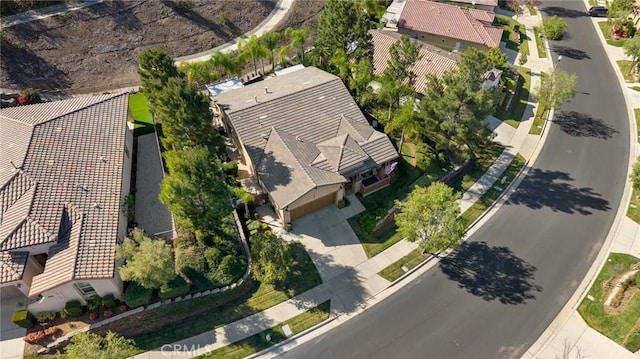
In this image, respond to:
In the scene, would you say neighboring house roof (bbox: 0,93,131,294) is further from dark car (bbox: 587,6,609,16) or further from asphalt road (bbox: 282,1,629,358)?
dark car (bbox: 587,6,609,16)

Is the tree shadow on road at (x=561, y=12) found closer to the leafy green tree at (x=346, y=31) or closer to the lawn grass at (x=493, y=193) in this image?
the lawn grass at (x=493, y=193)

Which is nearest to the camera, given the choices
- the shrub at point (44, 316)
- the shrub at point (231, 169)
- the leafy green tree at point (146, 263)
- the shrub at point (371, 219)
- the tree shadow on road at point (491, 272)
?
the leafy green tree at point (146, 263)

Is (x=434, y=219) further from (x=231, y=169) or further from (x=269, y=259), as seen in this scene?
(x=231, y=169)

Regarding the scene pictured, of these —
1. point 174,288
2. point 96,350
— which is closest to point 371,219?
point 174,288

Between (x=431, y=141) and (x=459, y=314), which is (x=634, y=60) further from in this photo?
(x=459, y=314)

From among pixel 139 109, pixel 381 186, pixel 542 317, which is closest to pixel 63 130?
pixel 139 109

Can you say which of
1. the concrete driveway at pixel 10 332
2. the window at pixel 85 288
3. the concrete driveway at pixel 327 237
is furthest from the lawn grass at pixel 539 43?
the concrete driveway at pixel 10 332
